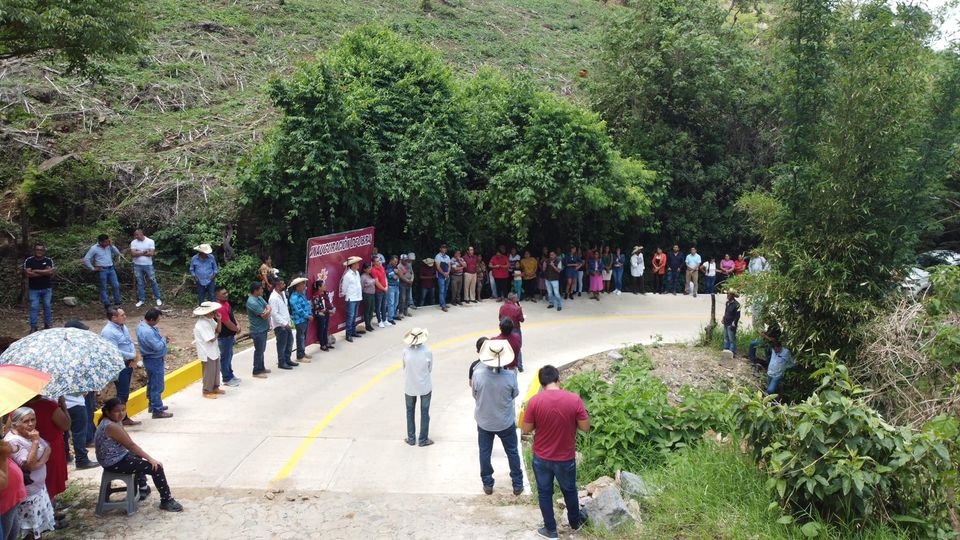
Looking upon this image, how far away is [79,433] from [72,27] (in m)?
7.46

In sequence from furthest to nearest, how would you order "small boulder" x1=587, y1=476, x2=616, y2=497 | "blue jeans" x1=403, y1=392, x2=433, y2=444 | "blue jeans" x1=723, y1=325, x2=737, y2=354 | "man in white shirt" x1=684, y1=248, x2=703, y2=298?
1. "man in white shirt" x1=684, y1=248, x2=703, y2=298
2. "blue jeans" x1=723, y1=325, x2=737, y2=354
3. "blue jeans" x1=403, y1=392, x2=433, y2=444
4. "small boulder" x1=587, y1=476, x2=616, y2=497

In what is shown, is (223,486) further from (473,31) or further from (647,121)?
(473,31)

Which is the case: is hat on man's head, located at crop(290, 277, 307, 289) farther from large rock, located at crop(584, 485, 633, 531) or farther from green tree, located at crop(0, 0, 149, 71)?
large rock, located at crop(584, 485, 633, 531)

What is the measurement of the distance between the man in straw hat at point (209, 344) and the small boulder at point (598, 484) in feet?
20.0

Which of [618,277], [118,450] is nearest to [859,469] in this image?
[118,450]

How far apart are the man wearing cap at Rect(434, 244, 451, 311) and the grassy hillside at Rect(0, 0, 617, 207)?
577cm

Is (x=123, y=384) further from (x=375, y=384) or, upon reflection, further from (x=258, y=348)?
(x=375, y=384)

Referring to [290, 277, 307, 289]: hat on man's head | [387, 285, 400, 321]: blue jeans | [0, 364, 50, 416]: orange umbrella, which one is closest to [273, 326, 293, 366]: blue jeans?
[290, 277, 307, 289]: hat on man's head

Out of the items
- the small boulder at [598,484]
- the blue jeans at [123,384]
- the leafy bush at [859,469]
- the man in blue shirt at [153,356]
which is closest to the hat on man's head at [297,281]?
the man in blue shirt at [153,356]

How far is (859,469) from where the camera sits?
688 centimetres

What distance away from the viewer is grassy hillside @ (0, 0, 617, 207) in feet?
61.2

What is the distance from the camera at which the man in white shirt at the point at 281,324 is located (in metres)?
12.9

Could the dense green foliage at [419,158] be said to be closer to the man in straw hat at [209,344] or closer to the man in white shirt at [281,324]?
the man in white shirt at [281,324]

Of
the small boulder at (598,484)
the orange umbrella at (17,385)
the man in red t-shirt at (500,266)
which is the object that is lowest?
the small boulder at (598,484)
